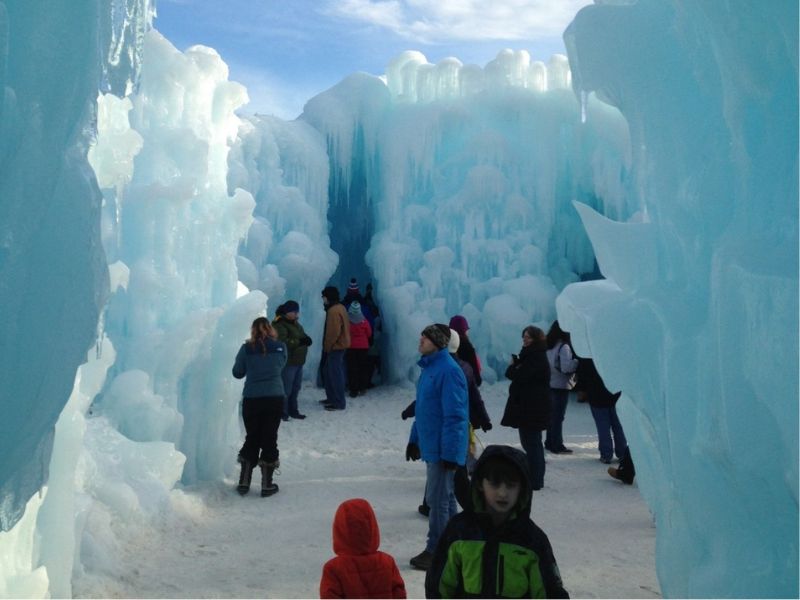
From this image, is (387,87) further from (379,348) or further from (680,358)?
(680,358)

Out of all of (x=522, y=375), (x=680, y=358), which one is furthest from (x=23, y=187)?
(x=522, y=375)

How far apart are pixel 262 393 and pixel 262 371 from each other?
17cm

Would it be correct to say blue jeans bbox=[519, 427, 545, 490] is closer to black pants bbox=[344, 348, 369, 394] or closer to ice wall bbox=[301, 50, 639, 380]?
black pants bbox=[344, 348, 369, 394]

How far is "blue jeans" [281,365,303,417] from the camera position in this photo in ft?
31.8

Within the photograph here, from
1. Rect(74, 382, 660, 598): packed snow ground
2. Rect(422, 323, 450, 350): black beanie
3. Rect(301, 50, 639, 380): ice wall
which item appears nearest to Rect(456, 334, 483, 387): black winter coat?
Rect(74, 382, 660, 598): packed snow ground

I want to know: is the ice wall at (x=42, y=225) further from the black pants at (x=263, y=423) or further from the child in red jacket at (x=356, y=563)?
the black pants at (x=263, y=423)

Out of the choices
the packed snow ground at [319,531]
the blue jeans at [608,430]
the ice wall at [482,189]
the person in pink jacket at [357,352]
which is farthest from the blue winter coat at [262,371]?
the ice wall at [482,189]

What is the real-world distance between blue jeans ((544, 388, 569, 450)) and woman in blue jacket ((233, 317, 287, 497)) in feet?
9.58

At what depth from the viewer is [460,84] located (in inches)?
540

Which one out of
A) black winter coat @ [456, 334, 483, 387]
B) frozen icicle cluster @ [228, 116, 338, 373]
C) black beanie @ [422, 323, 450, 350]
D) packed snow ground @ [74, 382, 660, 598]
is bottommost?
packed snow ground @ [74, 382, 660, 598]

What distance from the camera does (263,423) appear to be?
6.35m

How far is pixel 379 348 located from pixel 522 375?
23.3ft

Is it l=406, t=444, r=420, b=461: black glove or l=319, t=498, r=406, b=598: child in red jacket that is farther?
l=406, t=444, r=420, b=461: black glove

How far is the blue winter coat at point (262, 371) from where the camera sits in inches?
249
